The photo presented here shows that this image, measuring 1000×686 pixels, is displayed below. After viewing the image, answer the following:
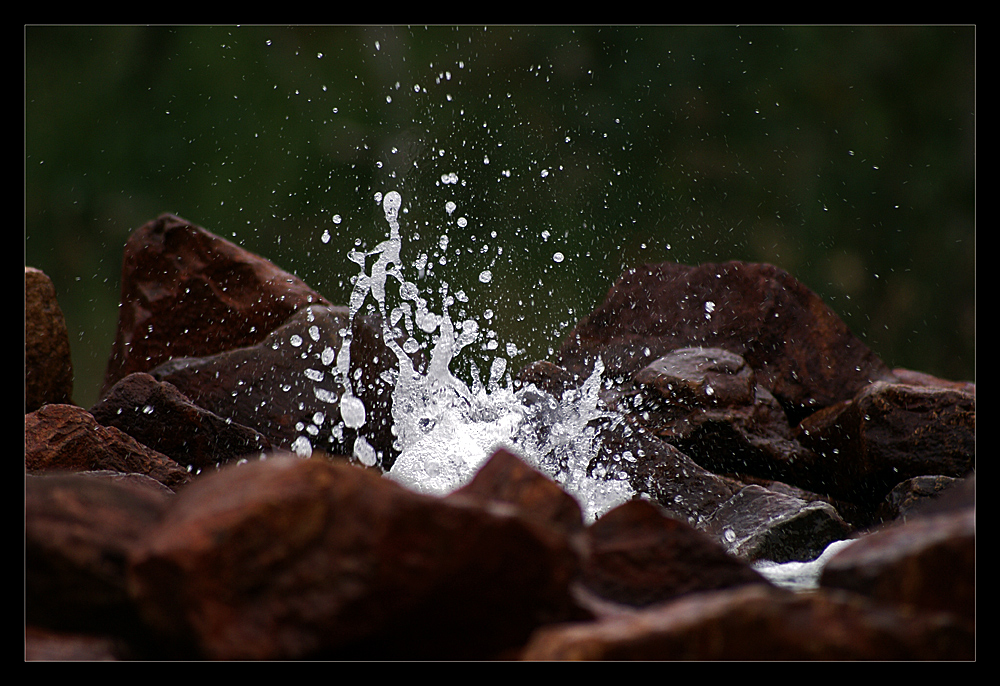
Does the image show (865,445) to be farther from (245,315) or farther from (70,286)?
(70,286)

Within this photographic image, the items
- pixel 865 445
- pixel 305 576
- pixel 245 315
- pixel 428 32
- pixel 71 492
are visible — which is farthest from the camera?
pixel 428 32

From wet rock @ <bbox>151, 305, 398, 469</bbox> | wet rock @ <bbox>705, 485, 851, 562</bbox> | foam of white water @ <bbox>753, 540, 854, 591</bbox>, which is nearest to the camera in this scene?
foam of white water @ <bbox>753, 540, 854, 591</bbox>

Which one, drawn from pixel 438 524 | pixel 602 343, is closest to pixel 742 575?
pixel 438 524

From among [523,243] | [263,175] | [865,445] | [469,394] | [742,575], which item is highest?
[263,175]

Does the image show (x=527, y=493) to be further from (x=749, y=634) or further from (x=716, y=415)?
(x=716, y=415)

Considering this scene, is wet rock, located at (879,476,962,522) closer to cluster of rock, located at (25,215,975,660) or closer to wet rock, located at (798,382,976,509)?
cluster of rock, located at (25,215,975,660)

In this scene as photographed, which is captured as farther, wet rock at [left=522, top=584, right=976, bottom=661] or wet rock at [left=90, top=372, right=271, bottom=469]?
wet rock at [left=90, top=372, right=271, bottom=469]

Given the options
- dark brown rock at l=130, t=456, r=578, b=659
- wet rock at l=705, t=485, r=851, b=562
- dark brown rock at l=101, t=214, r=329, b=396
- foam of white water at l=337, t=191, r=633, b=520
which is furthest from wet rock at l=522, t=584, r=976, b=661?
dark brown rock at l=101, t=214, r=329, b=396
